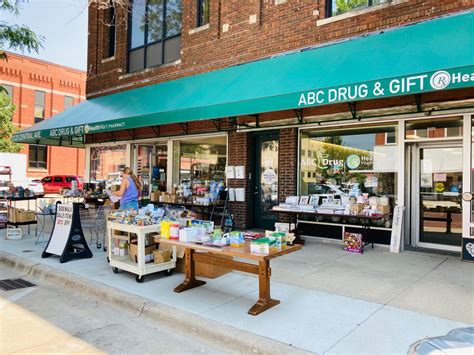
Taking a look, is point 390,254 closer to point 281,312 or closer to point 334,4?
point 281,312

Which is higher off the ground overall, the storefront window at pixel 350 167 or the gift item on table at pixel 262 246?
the storefront window at pixel 350 167

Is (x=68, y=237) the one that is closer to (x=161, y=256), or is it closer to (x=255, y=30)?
(x=161, y=256)

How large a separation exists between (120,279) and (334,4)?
775 cm

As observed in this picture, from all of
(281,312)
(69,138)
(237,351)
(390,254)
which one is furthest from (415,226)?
(69,138)

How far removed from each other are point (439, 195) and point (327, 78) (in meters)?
3.57

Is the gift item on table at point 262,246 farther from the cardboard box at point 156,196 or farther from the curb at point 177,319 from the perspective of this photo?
the cardboard box at point 156,196

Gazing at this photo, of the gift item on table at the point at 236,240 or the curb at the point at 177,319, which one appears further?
the gift item on table at the point at 236,240

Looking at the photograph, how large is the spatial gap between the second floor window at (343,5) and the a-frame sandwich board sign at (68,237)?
7224 mm

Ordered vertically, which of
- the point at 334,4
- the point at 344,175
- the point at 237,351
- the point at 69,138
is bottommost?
the point at 237,351

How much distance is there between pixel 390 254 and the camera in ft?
25.8

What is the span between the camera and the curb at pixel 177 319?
392 centimetres

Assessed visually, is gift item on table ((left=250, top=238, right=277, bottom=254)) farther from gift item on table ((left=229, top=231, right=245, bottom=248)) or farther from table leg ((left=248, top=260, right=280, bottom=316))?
gift item on table ((left=229, top=231, right=245, bottom=248))

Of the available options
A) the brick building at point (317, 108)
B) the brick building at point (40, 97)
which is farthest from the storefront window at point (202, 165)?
the brick building at point (40, 97)

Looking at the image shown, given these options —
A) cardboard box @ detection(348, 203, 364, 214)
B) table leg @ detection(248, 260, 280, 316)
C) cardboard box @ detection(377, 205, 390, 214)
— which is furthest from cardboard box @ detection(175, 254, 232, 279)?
cardboard box @ detection(377, 205, 390, 214)
